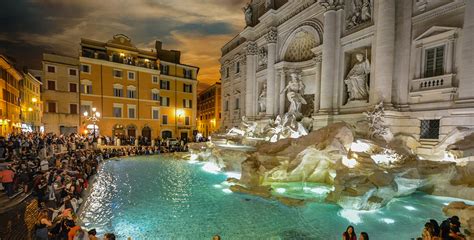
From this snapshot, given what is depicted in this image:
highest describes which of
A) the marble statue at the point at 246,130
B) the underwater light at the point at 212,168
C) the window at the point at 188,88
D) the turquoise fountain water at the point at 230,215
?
the window at the point at 188,88

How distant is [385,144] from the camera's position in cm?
952

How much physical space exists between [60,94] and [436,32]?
31.8m

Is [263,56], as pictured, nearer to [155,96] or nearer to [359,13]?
[359,13]

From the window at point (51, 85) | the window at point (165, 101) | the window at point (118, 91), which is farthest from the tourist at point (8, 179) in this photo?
the window at point (165, 101)

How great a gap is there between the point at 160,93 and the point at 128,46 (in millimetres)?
7015

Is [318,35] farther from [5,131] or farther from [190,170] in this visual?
[5,131]

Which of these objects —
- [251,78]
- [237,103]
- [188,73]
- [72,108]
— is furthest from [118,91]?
[251,78]

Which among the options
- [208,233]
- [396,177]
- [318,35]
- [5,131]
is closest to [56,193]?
[208,233]

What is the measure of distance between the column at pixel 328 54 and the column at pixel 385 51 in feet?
9.34

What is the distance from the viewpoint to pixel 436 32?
32.7 feet

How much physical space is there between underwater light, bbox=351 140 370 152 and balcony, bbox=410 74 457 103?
3.58 m

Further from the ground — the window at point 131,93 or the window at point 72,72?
the window at point 72,72

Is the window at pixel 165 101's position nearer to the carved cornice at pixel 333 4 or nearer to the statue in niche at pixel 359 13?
the carved cornice at pixel 333 4

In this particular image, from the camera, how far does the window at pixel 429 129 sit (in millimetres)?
10159
